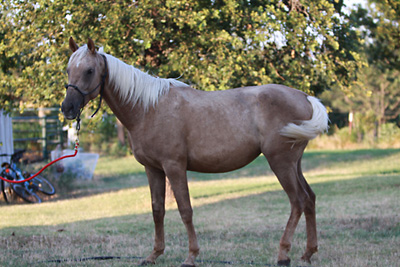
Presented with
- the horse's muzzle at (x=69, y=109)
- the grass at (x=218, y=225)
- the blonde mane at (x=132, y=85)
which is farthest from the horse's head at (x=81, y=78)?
the grass at (x=218, y=225)

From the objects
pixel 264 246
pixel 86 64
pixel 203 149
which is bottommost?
pixel 264 246

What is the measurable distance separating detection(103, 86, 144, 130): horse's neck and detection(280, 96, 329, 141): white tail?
1.32 metres

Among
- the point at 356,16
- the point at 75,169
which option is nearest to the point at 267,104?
the point at 356,16

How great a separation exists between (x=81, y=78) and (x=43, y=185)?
7738 mm

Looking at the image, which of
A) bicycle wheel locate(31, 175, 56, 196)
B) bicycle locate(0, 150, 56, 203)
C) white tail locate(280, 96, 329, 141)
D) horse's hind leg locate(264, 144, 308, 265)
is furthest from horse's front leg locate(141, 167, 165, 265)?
bicycle wheel locate(31, 175, 56, 196)

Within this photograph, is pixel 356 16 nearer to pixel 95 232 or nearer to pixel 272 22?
pixel 272 22

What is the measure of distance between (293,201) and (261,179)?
9.80m

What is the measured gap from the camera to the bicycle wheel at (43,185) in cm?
1028

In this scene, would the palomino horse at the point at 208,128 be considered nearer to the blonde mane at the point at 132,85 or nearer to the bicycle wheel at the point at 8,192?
the blonde mane at the point at 132,85

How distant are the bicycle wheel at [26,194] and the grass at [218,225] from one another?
473 mm

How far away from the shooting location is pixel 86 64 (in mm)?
3920

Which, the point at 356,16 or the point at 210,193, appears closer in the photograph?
the point at 356,16

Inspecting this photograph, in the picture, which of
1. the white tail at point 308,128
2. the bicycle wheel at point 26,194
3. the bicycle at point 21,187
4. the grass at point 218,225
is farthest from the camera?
the bicycle wheel at point 26,194

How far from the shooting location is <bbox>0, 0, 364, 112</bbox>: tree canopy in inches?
290
